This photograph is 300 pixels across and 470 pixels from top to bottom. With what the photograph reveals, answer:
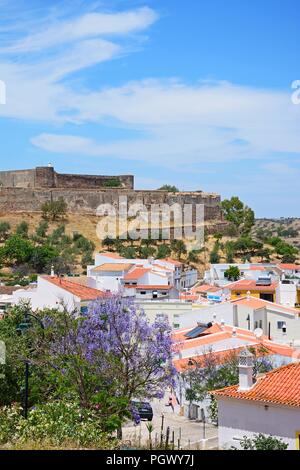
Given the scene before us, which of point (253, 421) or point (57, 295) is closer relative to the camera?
point (253, 421)

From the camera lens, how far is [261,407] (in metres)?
11.2

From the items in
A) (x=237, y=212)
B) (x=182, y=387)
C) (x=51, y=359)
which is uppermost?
(x=237, y=212)

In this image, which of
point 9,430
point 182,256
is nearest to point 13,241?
point 182,256

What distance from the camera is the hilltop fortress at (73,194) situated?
62.8m

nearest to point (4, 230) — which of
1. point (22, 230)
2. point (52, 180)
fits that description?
point (22, 230)

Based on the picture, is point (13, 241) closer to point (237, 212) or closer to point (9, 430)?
point (237, 212)

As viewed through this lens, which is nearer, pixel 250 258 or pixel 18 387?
pixel 18 387

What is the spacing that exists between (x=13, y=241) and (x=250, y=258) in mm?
17242

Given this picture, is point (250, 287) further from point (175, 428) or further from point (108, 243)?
point (108, 243)

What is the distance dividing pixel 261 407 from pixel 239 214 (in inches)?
2220

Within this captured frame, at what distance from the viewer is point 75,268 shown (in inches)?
1876

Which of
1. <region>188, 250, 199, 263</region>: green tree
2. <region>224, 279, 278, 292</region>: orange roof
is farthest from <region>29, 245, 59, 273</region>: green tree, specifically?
<region>224, 279, 278, 292</region>: orange roof

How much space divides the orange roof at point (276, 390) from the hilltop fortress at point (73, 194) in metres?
51.8

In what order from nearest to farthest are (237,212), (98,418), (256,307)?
(98,418)
(256,307)
(237,212)
